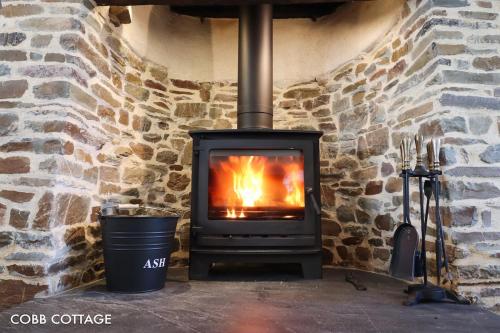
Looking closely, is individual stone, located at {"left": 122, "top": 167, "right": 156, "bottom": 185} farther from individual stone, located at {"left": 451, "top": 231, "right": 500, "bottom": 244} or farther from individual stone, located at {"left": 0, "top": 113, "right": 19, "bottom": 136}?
individual stone, located at {"left": 451, "top": 231, "right": 500, "bottom": 244}

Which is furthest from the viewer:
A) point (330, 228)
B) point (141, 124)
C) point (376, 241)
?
point (330, 228)

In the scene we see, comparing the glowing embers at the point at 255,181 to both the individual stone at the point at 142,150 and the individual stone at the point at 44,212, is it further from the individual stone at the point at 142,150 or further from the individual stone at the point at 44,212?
the individual stone at the point at 44,212

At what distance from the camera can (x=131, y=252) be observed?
175cm

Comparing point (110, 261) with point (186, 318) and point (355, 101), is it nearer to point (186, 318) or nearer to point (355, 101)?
point (186, 318)

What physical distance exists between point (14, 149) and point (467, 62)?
253 centimetres

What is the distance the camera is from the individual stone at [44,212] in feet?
5.70

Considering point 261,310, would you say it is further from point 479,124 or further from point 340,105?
point 340,105

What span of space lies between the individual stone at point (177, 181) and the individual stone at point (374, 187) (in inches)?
55.0

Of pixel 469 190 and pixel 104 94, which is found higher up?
pixel 104 94

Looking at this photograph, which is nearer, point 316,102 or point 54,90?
point 54,90

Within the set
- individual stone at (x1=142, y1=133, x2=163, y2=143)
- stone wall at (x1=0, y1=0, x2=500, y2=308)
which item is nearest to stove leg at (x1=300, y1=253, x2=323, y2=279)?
stone wall at (x1=0, y1=0, x2=500, y2=308)

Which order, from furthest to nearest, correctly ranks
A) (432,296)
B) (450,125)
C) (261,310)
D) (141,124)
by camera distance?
(141,124), (450,125), (432,296), (261,310)

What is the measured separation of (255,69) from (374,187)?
47.2 inches

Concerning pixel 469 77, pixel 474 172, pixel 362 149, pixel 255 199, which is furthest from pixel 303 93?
pixel 474 172
